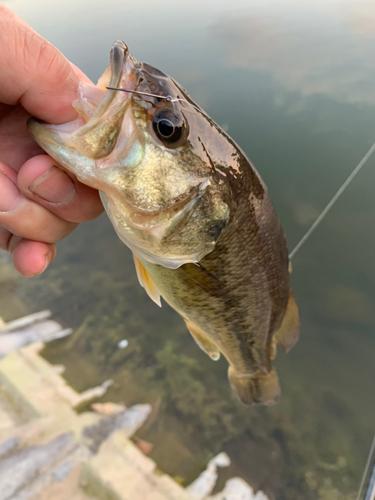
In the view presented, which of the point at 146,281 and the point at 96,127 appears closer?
the point at 96,127

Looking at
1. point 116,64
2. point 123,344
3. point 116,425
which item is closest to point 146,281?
point 116,64

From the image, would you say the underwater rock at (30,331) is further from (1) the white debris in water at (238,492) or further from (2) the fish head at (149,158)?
(2) the fish head at (149,158)

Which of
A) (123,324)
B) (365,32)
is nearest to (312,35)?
(365,32)

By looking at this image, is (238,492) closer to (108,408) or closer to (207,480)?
(207,480)

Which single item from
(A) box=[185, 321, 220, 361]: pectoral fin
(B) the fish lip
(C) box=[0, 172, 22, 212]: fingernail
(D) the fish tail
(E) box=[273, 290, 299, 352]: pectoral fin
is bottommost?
(D) the fish tail

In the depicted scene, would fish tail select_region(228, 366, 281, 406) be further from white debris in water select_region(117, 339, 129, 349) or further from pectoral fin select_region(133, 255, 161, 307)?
white debris in water select_region(117, 339, 129, 349)

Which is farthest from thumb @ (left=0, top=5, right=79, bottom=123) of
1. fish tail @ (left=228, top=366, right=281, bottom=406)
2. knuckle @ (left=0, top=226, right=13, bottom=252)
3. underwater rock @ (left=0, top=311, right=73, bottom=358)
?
underwater rock @ (left=0, top=311, right=73, bottom=358)
